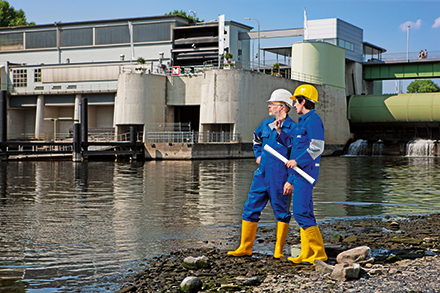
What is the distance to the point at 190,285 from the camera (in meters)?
6.26

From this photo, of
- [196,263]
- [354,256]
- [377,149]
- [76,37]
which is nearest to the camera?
[196,263]

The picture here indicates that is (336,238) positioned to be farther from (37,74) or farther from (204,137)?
(37,74)

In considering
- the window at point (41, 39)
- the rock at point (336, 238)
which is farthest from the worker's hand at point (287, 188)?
the window at point (41, 39)

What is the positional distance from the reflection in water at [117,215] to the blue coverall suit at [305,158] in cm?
243

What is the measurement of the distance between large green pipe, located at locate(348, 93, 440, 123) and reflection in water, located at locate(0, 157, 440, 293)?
3615 cm

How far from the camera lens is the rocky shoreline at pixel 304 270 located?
6.29 m

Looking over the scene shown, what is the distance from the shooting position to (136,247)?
8.85m

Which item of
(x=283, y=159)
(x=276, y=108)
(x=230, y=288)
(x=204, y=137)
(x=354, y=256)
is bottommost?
(x=230, y=288)

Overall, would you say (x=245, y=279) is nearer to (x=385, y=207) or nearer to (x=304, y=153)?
(x=304, y=153)

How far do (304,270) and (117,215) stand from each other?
663 centimetres

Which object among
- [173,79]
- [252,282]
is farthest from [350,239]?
[173,79]

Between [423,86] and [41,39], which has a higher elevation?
[423,86]

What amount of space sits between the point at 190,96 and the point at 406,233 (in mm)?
43401

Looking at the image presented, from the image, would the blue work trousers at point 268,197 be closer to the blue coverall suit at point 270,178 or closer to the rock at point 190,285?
the blue coverall suit at point 270,178
